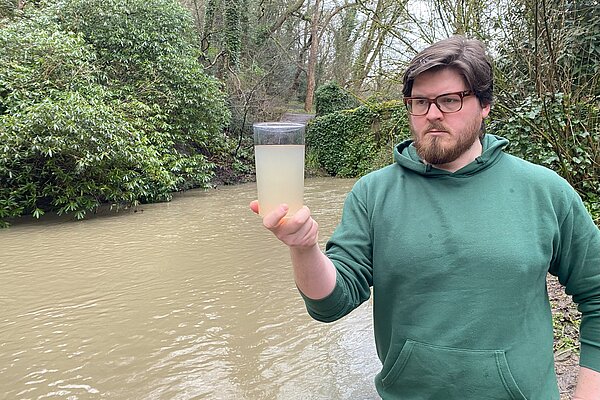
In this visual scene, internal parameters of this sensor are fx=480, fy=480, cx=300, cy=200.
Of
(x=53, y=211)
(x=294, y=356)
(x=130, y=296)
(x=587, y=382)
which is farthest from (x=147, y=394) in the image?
(x=53, y=211)

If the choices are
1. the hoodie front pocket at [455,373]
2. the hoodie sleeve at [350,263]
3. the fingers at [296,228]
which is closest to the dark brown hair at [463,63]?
the hoodie sleeve at [350,263]

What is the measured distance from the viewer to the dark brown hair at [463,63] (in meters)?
1.36

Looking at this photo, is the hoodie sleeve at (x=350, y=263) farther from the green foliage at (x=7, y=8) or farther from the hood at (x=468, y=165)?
the green foliage at (x=7, y=8)

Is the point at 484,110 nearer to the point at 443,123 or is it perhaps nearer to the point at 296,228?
the point at 443,123

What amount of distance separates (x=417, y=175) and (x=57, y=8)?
13498 millimetres

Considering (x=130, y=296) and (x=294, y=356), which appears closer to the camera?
(x=294, y=356)

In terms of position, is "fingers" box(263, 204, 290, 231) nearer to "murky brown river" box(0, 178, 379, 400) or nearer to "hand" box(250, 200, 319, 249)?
"hand" box(250, 200, 319, 249)

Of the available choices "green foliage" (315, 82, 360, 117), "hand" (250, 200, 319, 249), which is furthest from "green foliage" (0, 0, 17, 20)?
"hand" (250, 200, 319, 249)

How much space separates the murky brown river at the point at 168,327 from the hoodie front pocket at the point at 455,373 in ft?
6.66

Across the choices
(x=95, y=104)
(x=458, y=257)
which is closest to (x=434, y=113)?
(x=458, y=257)

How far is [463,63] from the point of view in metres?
1.36

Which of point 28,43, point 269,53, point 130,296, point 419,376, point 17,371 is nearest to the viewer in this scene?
point 419,376

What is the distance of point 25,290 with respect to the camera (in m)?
5.43

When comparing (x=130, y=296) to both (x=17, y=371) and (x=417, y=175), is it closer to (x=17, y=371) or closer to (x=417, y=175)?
(x=17, y=371)
